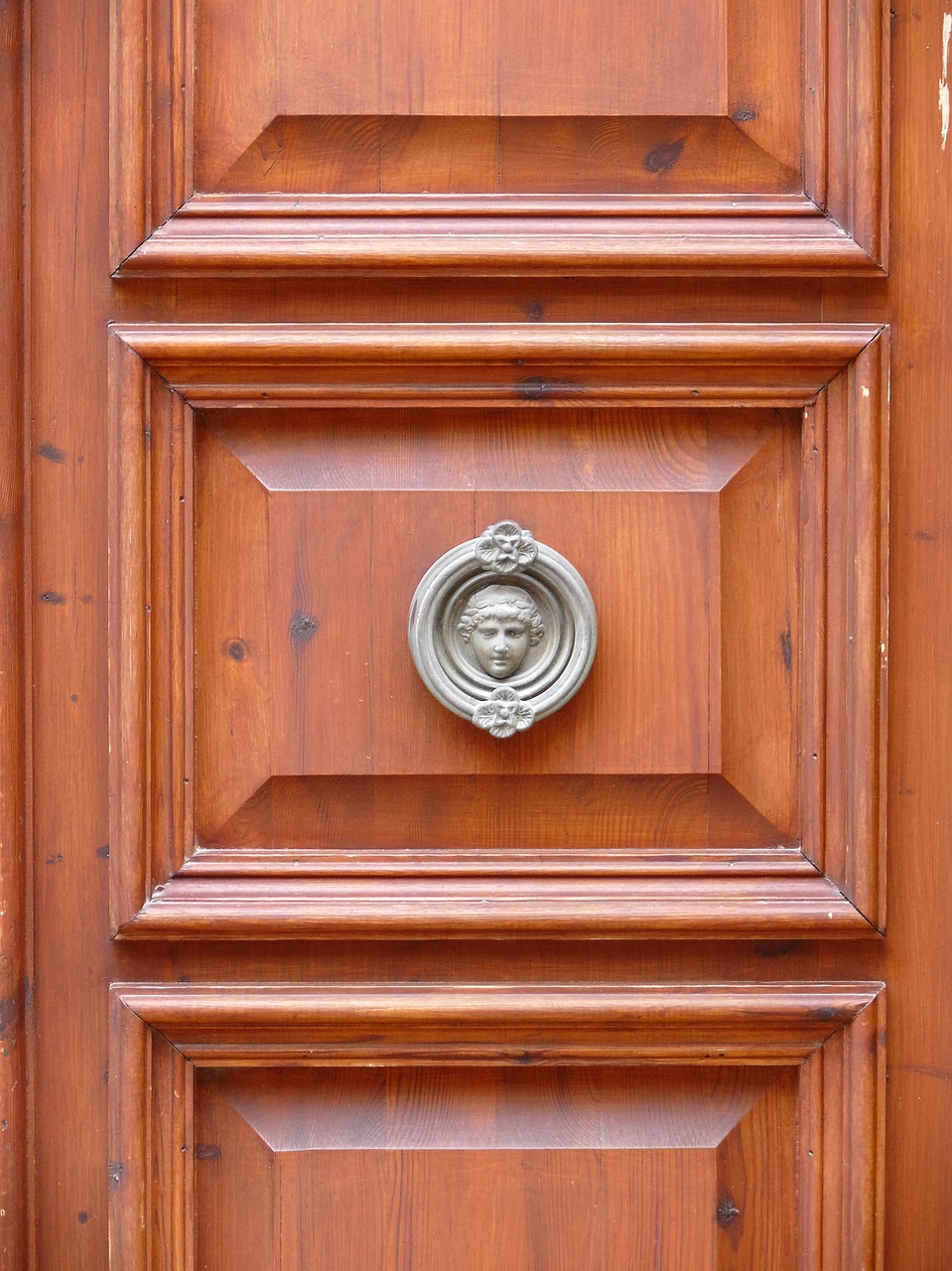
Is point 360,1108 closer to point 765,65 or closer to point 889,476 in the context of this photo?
point 889,476

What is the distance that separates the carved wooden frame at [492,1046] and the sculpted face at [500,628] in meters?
0.23

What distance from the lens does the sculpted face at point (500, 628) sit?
2.29ft

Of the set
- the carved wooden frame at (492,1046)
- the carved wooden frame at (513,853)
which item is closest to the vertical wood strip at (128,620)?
the carved wooden frame at (513,853)

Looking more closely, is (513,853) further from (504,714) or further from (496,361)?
(496,361)

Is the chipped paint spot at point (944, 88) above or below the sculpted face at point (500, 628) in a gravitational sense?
above

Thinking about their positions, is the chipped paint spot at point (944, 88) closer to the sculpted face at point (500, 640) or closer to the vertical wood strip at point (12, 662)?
the sculpted face at point (500, 640)

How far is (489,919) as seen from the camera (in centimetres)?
73

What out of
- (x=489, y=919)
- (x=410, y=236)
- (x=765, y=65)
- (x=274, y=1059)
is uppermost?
(x=765, y=65)

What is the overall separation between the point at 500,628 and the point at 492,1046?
11.5 inches

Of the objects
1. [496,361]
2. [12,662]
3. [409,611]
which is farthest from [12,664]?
[496,361]

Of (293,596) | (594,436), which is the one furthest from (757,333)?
(293,596)

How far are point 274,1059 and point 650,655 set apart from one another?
380mm

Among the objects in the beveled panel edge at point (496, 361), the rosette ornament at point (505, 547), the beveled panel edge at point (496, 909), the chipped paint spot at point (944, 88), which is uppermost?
the chipped paint spot at point (944, 88)

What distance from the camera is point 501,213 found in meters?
0.73
